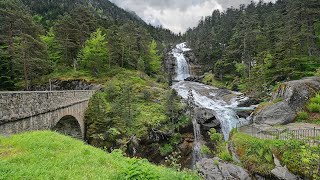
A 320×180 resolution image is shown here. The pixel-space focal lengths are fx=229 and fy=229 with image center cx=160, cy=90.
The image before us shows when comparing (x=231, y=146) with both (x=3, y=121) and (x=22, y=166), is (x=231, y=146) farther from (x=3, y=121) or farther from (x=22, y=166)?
(x=3, y=121)

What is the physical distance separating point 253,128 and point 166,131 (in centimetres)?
1227

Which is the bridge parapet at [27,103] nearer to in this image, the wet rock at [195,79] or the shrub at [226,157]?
the shrub at [226,157]

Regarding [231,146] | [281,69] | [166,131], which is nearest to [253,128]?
[231,146]

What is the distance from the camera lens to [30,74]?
33875 mm

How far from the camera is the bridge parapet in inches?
407

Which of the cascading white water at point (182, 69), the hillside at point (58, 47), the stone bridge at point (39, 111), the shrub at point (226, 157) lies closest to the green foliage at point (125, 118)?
the stone bridge at point (39, 111)

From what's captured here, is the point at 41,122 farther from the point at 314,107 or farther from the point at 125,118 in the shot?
the point at 314,107

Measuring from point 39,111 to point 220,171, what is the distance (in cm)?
1065

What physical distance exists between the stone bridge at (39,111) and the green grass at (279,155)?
11.3m

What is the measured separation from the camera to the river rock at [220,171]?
1029 centimetres

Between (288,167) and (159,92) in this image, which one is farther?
(159,92)

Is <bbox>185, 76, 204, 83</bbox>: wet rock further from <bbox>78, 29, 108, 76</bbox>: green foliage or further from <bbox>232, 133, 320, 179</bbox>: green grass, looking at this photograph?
<bbox>232, 133, 320, 179</bbox>: green grass

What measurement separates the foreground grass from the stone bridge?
6.00 ft

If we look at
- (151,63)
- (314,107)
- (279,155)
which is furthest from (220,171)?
(151,63)
